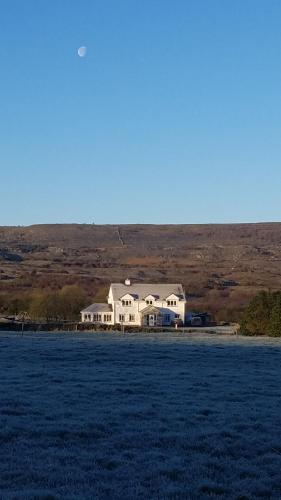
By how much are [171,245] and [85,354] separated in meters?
165

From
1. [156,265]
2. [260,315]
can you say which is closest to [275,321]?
[260,315]

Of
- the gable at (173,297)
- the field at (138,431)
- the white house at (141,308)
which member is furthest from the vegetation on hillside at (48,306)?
the field at (138,431)

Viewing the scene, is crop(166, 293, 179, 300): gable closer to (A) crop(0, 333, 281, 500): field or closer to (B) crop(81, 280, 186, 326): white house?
(B) crop(81, 280, 186, 326): white house

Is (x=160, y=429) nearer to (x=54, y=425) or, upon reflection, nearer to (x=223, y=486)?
(x=54, y=425)

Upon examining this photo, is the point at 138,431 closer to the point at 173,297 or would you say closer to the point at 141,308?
the point at 173,297

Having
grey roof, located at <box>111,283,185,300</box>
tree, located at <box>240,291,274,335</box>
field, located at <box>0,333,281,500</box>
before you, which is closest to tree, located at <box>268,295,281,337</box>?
tree, located at <box>240,291,274,335</box>

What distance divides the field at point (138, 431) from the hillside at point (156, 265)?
5371cm

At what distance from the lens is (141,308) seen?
7288 centimetres

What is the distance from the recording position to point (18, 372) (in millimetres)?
22094

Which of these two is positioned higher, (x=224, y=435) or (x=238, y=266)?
(x=238, y=266)

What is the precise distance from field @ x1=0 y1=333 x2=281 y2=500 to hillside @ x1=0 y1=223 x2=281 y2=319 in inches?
2115

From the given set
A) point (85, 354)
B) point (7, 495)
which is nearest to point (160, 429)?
point (7, 495)

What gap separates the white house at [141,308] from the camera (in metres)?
71.3

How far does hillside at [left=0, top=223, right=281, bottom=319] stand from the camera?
336ft
